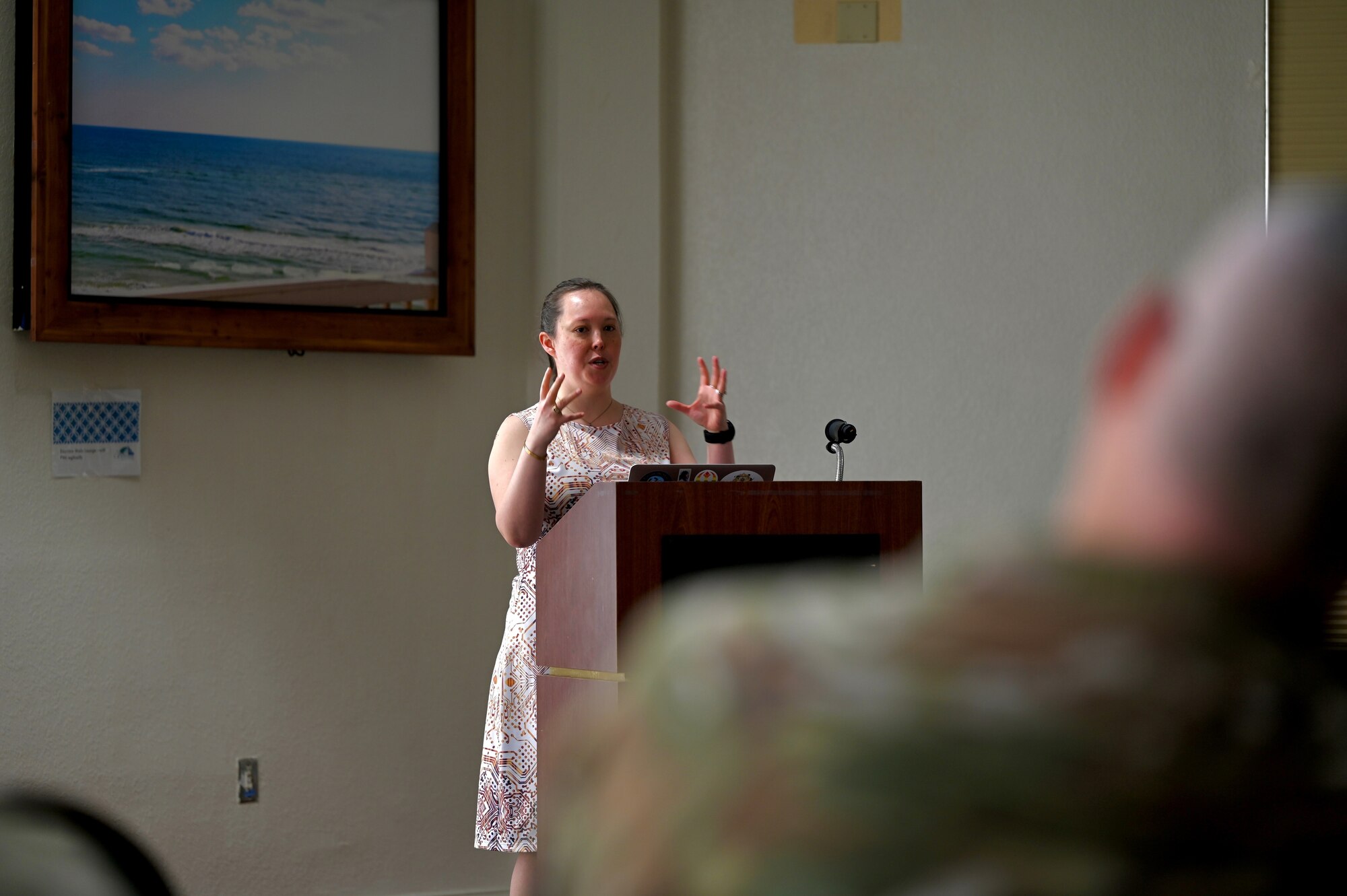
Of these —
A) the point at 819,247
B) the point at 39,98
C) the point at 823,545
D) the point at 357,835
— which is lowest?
the point at 357,835

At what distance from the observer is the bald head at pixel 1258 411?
0.41 metres

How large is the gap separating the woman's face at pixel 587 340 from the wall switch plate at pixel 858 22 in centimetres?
163

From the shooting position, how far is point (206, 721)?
371 cm

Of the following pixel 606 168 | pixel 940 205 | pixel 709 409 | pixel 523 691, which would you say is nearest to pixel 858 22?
pixel 940 205

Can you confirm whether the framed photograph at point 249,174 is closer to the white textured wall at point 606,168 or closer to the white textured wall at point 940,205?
the white textured wall at point 606,168

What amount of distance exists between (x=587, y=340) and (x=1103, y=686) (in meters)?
2.73

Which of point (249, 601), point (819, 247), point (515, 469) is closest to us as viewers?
point (515, 469)

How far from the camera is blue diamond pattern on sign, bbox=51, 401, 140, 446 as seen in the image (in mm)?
3623

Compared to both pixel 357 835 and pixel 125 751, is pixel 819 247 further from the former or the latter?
pixel 125 751

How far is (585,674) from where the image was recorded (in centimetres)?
230

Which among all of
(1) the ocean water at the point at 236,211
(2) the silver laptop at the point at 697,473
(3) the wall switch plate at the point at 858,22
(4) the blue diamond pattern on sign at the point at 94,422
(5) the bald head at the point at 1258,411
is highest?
(3) the wall switch plate at the point at 858,22

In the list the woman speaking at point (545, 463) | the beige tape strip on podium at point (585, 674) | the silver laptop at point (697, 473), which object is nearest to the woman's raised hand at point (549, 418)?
the woman speaking at point (545, 463)

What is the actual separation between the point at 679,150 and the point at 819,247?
55cm

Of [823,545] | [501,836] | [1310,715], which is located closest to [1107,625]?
[1310,715]
